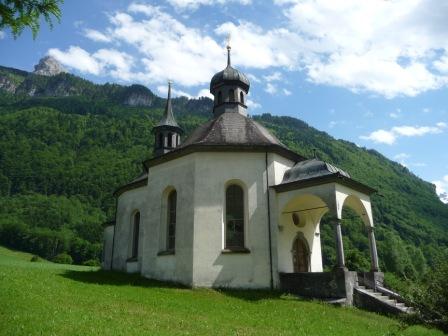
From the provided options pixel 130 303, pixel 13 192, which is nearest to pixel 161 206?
pixel 130 303

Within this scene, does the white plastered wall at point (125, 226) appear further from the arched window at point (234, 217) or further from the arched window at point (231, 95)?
the arched window at point (231, 95)

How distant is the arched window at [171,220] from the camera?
66.5 feet

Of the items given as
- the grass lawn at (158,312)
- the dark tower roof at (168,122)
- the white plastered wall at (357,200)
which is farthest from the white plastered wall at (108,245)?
the white plastered wall at (357,200)

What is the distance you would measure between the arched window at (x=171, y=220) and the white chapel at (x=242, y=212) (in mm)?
49

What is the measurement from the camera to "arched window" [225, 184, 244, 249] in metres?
18.9

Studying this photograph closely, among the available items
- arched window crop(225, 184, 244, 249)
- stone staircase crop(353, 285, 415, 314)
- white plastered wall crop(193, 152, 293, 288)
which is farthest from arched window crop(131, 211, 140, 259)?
stone staircase crop(353, 285, 415, 314)

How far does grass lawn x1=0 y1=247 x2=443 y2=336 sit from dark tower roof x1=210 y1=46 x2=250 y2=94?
478 inches

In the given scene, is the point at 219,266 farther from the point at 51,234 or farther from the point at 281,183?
the point at 51,234

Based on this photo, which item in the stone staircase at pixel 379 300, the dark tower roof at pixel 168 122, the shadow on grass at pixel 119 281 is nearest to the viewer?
the stone staircase at pixel 379 300

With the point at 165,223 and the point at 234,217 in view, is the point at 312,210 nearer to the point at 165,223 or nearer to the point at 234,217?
the point at 234,217

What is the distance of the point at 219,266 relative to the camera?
59.7 feet

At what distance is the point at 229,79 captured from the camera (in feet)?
80.2

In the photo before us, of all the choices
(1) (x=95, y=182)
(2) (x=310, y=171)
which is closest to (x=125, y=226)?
(2) (x=310, y=171)

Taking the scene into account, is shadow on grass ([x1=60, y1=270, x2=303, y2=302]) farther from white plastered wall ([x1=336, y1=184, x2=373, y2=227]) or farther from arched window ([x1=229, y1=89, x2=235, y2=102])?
arched window ([x1=229, y1=89, x2=235, y2=102])
